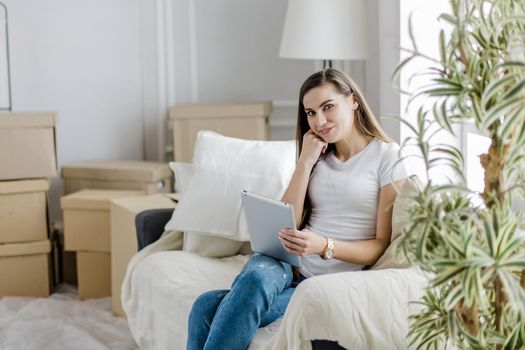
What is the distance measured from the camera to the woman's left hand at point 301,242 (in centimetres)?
224

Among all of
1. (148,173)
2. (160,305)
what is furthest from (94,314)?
(160,305)

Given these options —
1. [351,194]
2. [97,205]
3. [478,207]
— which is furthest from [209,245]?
[478,207]

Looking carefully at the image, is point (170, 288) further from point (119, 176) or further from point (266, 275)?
point (119, 176)

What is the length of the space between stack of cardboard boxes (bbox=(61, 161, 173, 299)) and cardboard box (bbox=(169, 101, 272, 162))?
0.53ft

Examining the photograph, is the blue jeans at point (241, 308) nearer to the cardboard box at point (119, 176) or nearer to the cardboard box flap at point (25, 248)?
the cardboard box at point (119, 176)

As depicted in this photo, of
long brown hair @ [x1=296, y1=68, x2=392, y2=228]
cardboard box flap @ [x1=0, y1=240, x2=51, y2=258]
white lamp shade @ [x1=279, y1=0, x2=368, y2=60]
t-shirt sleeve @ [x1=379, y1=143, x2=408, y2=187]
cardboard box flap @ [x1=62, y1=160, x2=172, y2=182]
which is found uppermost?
white lamp shade @ [x1=279, y1=0, x2=368, y2=60]

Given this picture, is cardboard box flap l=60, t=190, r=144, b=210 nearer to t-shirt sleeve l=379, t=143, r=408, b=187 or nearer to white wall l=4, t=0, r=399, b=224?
white wall l=4, t=0, r=399, b=224

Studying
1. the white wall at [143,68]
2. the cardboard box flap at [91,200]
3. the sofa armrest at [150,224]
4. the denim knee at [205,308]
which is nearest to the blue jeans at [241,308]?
the denim knee at [205,308]

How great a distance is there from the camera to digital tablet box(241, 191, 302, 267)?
89.4 inches

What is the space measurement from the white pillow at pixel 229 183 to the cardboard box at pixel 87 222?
76 cm

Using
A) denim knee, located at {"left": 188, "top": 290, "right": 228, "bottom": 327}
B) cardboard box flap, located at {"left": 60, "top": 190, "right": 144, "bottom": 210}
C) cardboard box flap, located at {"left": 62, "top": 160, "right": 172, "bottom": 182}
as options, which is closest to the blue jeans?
denim knee, located at {"left": 188, "top": 290, "right": 228, "bottom": 327}

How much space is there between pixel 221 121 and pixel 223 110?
5cm

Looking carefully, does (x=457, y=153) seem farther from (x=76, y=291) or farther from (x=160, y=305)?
(x=76, y=291)

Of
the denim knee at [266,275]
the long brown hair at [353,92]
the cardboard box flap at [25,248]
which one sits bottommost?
the cardboard box flap at [25,248]
